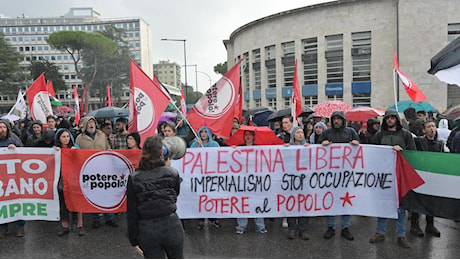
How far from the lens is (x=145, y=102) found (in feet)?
16.1

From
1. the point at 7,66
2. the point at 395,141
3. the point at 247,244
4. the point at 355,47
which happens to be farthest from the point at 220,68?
the point at 247,244

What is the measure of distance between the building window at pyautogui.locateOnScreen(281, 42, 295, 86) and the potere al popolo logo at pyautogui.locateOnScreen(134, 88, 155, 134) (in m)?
29.0

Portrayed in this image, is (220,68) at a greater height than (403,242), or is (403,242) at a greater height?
(220,68)

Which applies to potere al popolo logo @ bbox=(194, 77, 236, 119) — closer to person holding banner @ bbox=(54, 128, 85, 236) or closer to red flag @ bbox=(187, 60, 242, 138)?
red flag @ bbox=(187, 60, 242, 138)

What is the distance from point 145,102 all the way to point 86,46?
58930 millimetres

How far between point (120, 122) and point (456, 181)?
200 inches

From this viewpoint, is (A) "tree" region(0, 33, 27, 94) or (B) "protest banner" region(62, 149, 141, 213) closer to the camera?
(B) "protest banner" region(62, 149, 141, 213)

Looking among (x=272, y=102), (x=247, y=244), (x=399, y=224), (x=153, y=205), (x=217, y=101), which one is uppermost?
(x=272, y=102)

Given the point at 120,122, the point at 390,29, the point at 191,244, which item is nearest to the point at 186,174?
the point at 191,244

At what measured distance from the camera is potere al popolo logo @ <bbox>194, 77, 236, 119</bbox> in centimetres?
526

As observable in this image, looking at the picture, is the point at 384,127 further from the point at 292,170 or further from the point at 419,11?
the point at 419,11

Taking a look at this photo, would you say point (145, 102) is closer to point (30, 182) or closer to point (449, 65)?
point (30, 182)

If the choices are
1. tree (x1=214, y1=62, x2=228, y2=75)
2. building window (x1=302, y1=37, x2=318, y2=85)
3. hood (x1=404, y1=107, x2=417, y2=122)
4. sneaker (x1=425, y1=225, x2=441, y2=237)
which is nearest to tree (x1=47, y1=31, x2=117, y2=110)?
tree (x1=214, y1=62, x2=228, y2=75)

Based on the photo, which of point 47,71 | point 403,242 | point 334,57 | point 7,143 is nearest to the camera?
point 403,242
